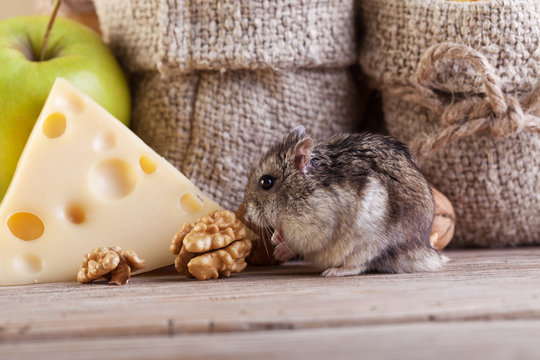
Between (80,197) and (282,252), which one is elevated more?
(80,197)

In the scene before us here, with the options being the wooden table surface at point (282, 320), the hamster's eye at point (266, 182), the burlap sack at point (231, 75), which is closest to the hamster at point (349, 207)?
the hamster's eye at point (266, 182)

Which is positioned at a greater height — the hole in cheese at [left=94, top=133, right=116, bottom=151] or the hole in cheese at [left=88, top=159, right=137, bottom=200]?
the hole in cheese at [left=94, top=133, right=116, bottom=151]

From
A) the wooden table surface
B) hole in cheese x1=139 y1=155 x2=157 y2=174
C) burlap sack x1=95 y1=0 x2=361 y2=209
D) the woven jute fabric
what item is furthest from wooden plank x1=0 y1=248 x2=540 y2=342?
the woven jute fabric

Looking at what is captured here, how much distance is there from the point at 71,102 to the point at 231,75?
37 centimetres

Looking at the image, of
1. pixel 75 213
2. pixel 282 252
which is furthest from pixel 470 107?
pixel 75 213

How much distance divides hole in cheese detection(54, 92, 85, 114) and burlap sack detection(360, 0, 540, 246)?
70 centimetres

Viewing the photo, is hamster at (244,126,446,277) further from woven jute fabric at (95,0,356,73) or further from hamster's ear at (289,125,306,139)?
woven jute fabric at (95,0,356,73)

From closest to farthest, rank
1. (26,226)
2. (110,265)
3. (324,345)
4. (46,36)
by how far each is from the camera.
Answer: (324,345) → (110,265) → (26,226) → (46,36)

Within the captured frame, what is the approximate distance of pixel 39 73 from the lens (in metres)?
1.24

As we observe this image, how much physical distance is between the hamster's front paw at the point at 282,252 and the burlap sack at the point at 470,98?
0.39 metres

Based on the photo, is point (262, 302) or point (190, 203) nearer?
point (262, 302)

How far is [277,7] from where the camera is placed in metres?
1.27

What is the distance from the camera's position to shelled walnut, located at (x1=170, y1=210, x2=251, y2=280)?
3.40 ft

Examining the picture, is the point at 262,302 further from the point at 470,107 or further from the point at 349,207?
the point at 470,107
